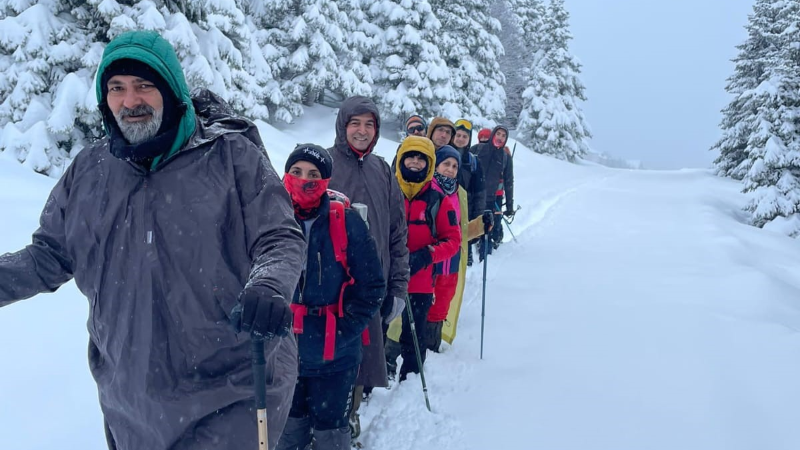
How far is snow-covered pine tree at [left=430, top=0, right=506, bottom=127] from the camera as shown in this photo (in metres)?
25.4

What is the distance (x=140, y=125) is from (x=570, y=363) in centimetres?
492

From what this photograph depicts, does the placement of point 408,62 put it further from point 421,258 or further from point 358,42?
point 421,258

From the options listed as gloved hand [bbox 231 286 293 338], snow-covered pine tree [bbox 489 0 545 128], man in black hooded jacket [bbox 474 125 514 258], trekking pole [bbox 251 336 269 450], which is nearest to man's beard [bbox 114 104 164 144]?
gloved hand [bbox 231 286 293 338]

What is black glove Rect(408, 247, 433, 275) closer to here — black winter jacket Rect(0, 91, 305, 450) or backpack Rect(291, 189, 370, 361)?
backpack Rect(291, 189, 370, 361)

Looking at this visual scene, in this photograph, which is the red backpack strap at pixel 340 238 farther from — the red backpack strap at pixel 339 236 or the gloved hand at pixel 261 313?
the gloved hand at pixel 261 313

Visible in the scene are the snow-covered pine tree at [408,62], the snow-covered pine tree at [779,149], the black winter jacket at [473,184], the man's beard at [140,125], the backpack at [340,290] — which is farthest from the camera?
the snow-covered pine tree at [408,62]

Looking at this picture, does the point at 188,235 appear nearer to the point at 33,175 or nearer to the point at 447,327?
the point at 447,327

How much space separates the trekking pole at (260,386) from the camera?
1.72 metres

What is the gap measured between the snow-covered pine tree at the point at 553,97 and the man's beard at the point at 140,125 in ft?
125

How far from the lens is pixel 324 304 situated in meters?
3.06

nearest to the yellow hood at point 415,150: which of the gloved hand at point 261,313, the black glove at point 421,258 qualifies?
the black glove at point 421,258

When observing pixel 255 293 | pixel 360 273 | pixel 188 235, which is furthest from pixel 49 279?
pixel 360 273

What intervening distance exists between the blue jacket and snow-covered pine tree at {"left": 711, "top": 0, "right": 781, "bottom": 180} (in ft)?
100

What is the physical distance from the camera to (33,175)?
8.16m
